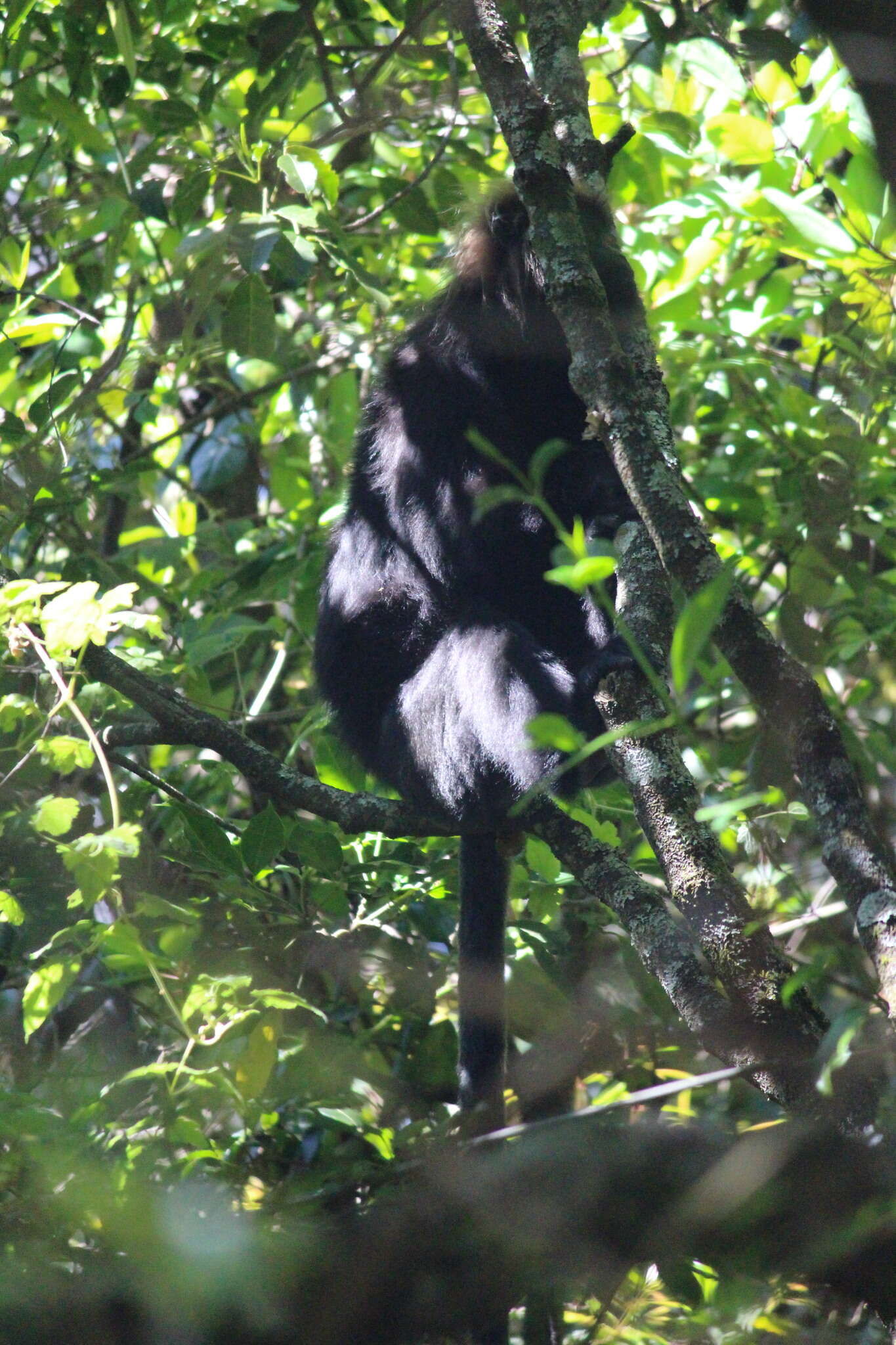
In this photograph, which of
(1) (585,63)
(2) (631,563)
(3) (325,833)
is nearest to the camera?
(2) (631,563)

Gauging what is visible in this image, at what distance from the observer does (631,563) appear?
5.33 feet

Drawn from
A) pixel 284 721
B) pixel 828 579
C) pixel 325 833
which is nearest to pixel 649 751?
pixel 325 833

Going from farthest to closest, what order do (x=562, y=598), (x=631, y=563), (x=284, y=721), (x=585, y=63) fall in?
(x=585, y=63) < (x=284, y=721) < (x=562, y=598) < (x=631, y=563)

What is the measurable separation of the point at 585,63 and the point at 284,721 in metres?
2.25

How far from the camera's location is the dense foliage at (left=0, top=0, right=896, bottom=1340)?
162 cm

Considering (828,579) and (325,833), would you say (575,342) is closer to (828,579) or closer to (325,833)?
(325,833)

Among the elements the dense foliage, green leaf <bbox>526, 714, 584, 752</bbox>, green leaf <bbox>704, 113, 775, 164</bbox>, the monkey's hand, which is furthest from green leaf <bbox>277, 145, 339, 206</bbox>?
green leaf <bbox>526, 714, 584, 752</bbox>

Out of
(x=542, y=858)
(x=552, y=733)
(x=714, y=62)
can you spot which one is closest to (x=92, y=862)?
(x=552, y=733)

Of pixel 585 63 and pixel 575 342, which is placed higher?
pixel 585 63

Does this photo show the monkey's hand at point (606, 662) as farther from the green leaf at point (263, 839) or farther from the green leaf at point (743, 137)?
the green leaf at point (743, 137)

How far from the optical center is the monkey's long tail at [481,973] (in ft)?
6.59

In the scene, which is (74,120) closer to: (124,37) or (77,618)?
(124,37)

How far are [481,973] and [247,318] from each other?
1.33 meters

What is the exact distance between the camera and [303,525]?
309 centimetres
